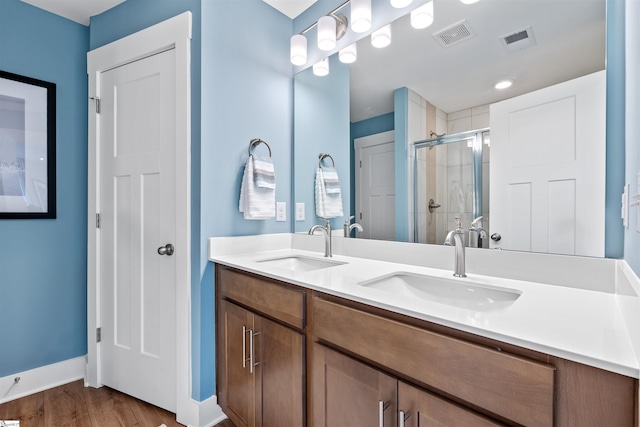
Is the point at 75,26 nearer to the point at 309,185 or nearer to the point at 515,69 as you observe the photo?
the point at 309,185

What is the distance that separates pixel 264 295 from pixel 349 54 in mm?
1368

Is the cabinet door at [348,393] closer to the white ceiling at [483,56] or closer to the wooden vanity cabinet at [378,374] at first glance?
the wooden vanity cabinet at [378,374]

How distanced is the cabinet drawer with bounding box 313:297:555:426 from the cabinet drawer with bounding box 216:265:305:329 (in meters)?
0.19

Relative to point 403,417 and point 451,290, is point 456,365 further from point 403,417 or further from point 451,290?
point 451,290

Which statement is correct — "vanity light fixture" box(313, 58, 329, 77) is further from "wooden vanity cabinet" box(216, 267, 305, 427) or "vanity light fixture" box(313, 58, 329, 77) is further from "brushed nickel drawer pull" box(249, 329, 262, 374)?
"brushed nickel drawer pull" box(249, 329, 262, 374)

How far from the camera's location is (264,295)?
1.25 meters

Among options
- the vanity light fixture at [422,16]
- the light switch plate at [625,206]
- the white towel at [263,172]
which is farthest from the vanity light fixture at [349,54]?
the light switch plate at [625,206]

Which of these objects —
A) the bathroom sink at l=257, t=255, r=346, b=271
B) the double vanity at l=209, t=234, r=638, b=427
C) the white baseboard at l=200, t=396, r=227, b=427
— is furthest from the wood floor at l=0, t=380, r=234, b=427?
the bathroom sink at l=257, t=255, r=346, b=271

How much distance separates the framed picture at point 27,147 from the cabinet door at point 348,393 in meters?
2.03

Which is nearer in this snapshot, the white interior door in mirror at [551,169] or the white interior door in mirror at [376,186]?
the white interior door in mirror at [551,169]

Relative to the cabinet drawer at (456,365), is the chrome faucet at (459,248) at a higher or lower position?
higher

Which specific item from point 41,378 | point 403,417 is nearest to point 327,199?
point 403,417

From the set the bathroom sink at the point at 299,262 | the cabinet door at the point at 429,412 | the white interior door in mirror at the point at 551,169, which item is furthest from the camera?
the bathroom sink at the point at 299,262

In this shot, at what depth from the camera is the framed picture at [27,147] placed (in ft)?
5.85
